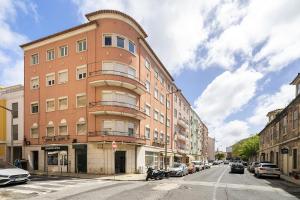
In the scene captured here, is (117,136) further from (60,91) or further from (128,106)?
(60,91)

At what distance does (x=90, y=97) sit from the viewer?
103ft

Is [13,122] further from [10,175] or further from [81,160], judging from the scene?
[10,175]

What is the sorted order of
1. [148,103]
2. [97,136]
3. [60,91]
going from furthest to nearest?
[148,103], [60,91], [97,136]

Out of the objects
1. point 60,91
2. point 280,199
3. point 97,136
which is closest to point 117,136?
point 97,136

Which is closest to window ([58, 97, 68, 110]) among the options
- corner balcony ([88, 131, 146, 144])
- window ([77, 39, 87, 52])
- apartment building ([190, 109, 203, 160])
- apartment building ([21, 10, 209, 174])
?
apartment building ([21, 10, 209, 174])

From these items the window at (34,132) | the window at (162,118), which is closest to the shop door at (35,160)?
the window at (34,132)

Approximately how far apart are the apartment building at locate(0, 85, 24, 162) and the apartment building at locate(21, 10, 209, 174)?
1977 millimetres

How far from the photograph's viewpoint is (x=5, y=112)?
41.1 m

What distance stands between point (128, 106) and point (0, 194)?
18964mm

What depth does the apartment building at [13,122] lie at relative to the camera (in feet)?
125

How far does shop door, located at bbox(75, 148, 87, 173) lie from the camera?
101 feet

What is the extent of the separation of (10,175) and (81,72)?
1771 centimetres

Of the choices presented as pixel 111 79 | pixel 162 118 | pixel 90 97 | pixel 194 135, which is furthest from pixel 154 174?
pixel 194 135

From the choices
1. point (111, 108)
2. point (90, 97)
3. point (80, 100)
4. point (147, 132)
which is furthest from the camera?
point (147, 132)
